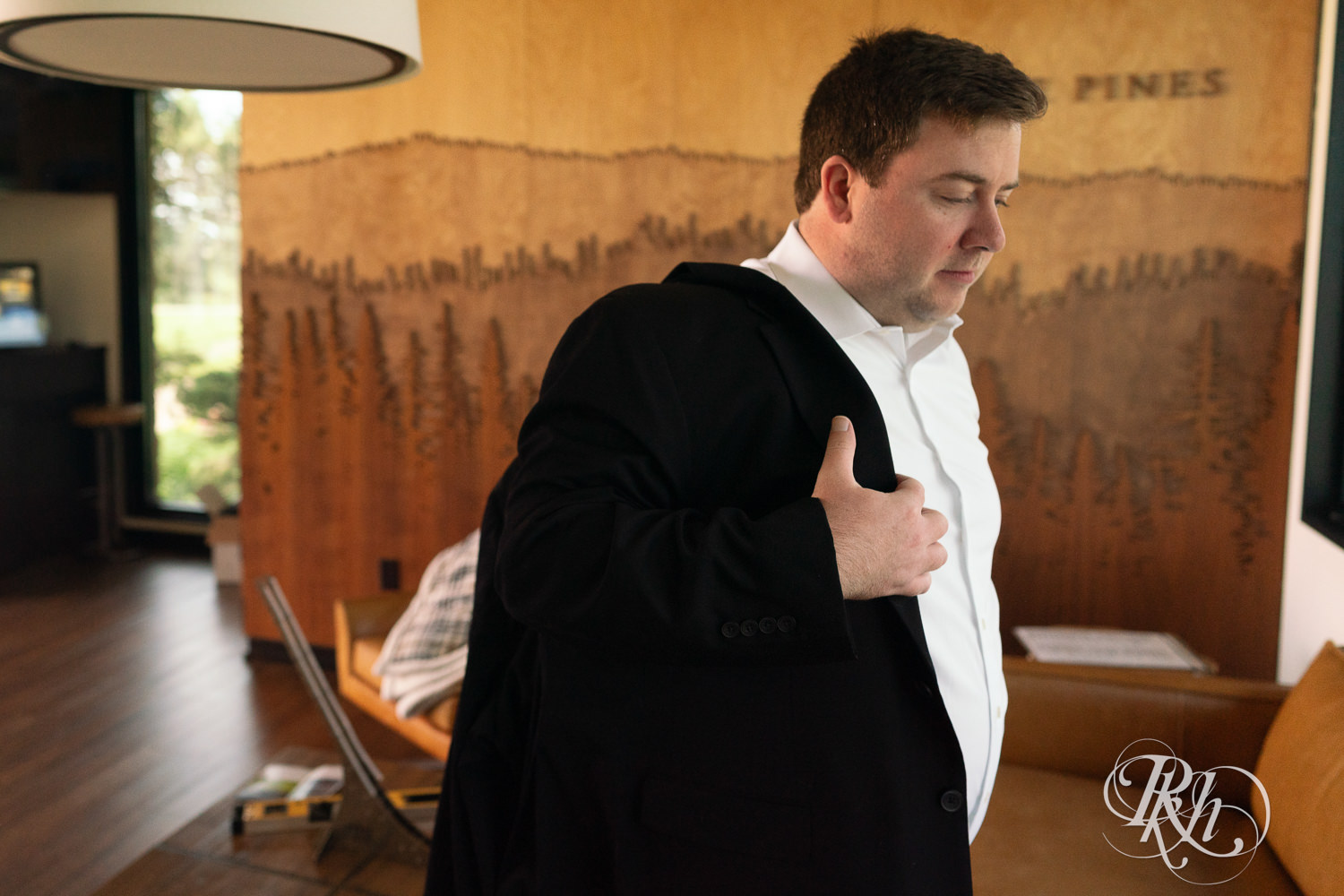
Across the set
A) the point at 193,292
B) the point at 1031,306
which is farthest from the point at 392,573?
the point at 193,292

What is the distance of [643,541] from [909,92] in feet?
1.88

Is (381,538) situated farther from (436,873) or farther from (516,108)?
(436,873)

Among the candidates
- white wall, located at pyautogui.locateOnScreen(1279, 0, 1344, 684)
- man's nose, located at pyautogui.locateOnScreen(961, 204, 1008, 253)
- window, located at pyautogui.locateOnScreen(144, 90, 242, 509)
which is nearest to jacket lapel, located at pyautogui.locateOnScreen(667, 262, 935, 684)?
man's nose, located at pyautogui.locateOnScreen(961, 204, 1008, 253)

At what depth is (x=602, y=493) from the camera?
93cm

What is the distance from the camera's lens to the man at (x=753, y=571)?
0.90 metres

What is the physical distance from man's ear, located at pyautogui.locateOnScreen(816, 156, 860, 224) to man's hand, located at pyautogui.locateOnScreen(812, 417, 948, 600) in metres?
0.30

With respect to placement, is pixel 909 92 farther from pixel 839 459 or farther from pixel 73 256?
pixel 73 256

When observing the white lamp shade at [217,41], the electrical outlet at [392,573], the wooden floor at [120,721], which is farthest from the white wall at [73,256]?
the white lamp shade at [217,41]

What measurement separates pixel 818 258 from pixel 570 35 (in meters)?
2.75

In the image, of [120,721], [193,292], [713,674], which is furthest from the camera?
[193,292]

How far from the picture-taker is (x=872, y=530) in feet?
3.05

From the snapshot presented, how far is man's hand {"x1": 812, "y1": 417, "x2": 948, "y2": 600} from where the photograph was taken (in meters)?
0.92

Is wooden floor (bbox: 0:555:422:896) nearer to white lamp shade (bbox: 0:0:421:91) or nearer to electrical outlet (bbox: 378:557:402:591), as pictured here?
electrical outlet (bbox: 378:557:402:591)

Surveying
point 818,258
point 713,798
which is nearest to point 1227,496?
point 818,258
